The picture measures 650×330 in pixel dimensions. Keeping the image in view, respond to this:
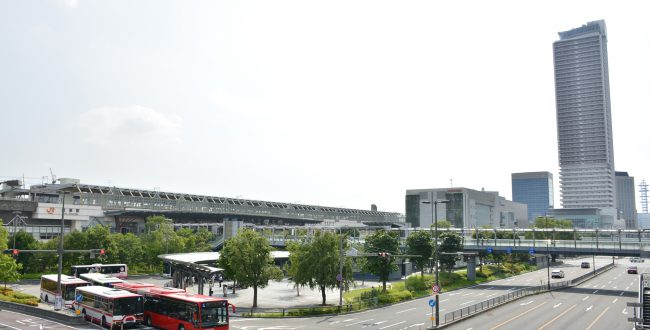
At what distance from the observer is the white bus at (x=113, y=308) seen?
120 feet

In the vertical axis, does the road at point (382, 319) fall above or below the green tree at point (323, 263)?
below

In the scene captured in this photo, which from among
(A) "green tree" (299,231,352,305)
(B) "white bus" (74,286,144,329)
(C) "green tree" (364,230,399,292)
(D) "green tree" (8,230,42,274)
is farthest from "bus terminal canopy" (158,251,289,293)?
(D) "green tree" (8,230,42,274)

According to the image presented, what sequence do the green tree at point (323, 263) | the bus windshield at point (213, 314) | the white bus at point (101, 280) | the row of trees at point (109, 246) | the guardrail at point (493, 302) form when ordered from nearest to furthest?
the bus windshield at point (213, 314)
the guardrail at point (493, 302)
the white bus at point (101, 280)
the green tree at point (323, 263)
the row of trees at point (109, 246)

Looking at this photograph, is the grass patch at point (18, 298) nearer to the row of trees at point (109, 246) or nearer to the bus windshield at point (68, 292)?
the bus windshield at point (68, 292)

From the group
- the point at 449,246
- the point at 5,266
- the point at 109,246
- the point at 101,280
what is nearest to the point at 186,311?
the point at 101,280

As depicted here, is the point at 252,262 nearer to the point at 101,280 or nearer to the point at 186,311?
the point at 101,280

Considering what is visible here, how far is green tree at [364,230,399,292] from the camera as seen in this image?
208ft

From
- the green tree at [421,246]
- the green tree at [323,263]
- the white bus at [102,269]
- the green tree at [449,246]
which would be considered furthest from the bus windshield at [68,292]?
the green tree at [449,246]

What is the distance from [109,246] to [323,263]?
A: 4133cm

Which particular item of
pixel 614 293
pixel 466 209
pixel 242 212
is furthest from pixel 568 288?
pixel 466 209

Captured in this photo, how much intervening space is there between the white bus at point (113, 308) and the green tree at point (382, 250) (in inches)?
1317

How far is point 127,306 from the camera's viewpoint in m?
37.4

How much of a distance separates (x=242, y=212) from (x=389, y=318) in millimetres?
110215

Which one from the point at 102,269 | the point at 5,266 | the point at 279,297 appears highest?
the point at 5,266
